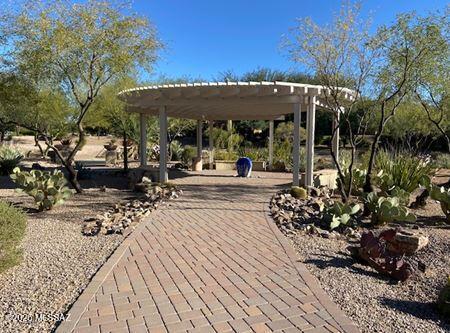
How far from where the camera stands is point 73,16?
8250 millimetres

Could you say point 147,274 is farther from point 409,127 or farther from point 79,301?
point 409,127

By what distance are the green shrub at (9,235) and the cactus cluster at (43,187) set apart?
3.52 m

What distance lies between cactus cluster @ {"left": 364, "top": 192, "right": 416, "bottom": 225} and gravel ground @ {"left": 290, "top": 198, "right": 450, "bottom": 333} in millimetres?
605

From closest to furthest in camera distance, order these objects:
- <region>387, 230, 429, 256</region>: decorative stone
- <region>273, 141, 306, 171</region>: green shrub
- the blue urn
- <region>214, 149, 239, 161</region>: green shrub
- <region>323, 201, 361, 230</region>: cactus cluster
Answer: <region>387, 230, 429, 256</region>: decorative stone < <region>323, 201, 361, 230</region>: cactus cluster < the blue urn < <region>273, 141, 306, 171</region>: green shrub < <region>214, 149, 239, 161</region>: green shrub

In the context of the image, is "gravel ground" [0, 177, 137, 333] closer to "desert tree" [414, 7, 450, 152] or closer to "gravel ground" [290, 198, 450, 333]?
"gravel ground" [290, 198, 450, 333]

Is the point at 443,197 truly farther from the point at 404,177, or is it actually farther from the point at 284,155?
the point at 284,155

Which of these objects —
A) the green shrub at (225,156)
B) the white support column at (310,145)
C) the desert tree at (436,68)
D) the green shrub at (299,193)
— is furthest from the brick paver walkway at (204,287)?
the green shrub at (225,156)

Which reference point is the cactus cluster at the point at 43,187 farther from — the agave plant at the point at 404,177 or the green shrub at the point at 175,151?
the green shrub at the point at 175,151

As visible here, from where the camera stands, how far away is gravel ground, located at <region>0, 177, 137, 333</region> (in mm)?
3439

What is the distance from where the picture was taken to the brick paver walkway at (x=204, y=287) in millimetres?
3213

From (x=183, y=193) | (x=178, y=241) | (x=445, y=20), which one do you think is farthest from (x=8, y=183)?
(x=445, y=20)

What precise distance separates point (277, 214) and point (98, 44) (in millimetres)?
5468

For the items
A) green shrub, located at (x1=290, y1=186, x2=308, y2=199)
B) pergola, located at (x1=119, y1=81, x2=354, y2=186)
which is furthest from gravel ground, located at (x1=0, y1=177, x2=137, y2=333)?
green shrub, located at (x1=290, y1=186, x2=308, y2=199)

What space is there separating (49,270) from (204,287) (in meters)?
2.00
